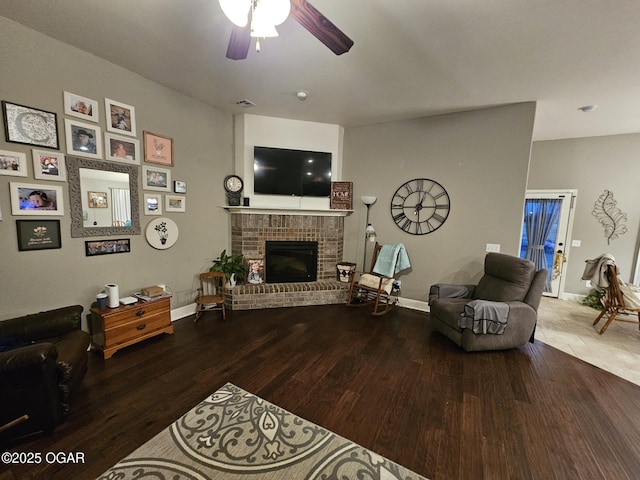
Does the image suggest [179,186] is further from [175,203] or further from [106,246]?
[106,246]

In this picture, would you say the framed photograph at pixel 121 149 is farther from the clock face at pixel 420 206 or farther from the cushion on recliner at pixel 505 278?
the cushion on recliner at pixel 505 278

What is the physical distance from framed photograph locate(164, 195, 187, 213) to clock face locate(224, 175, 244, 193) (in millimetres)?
694

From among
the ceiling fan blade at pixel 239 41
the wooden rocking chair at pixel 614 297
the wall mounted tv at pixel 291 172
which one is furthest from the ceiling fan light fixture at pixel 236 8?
the wooden rocking chair at pixel 614 297

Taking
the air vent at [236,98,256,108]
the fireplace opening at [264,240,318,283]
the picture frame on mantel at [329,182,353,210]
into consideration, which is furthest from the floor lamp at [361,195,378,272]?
the air vent at [236,98,256,108]

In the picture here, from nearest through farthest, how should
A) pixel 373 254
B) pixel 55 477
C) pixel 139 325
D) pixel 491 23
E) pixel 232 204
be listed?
pixel 55 477 < pixel 491 23 < pixel 139 325 < pixel 232 204 < pixel 373 254

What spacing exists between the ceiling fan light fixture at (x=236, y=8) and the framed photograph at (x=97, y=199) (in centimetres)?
235

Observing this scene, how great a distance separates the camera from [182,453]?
5.16 feet

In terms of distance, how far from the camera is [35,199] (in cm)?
228

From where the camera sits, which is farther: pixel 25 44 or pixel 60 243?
pixel 60 243

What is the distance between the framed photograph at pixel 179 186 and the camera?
336 centimetres

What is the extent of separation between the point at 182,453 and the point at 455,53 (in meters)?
3.65

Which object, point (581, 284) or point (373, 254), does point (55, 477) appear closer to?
point (373, 254)

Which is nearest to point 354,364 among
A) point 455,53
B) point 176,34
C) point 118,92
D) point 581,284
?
point 455,53

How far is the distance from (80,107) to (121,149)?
1.51 feet
